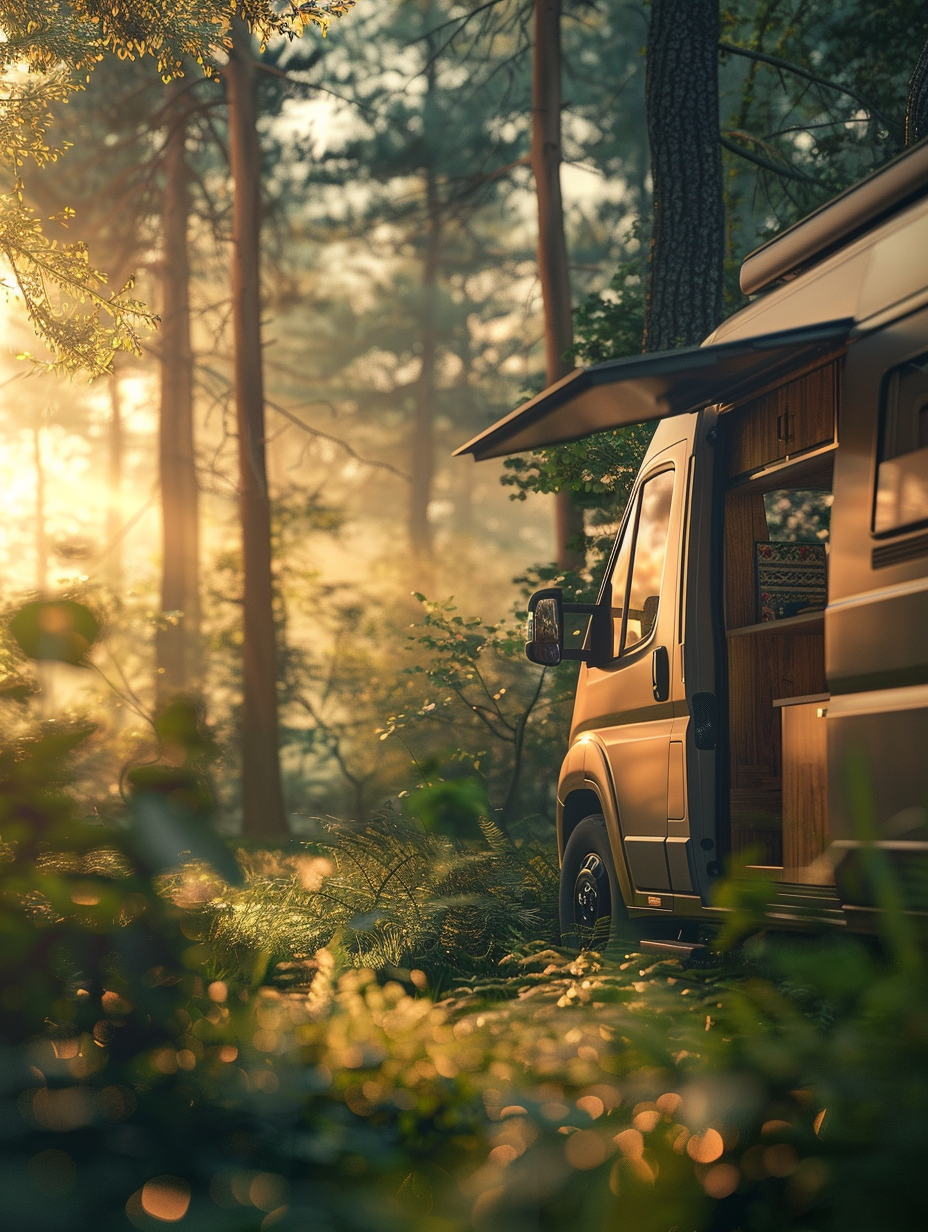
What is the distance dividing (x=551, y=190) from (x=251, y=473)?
631 cm

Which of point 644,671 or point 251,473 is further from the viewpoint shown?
point 251,473

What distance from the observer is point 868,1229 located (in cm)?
119

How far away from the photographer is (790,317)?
17.0ft

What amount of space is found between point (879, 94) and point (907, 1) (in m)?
0.96

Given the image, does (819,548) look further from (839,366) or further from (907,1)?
(907,1)

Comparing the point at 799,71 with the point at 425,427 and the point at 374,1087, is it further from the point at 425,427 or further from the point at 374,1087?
the point at 425,427

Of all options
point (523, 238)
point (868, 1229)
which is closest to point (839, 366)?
point (868, 1229)

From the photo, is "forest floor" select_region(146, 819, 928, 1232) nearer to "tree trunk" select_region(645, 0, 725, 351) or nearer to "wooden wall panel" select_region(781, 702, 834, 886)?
"wooden wall panel" select_region(781, 702, 834, 886)

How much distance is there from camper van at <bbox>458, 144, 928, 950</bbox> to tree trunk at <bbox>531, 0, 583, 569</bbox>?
9.49 meters

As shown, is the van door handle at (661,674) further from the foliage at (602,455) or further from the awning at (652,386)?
the foliage at (602,455)

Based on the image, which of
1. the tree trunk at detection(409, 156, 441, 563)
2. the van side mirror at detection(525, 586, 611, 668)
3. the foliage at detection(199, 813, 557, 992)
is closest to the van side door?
the van side mirror at detection(525, 586, 611, 668)

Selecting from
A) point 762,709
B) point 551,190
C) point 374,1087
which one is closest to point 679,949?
point 762,709

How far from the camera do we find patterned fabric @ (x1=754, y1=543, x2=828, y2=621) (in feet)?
19.7

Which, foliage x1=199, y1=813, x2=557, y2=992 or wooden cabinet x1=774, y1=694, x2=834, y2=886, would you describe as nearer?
wooden cabinet x1=774, y1=694, x2=834, y2=886
